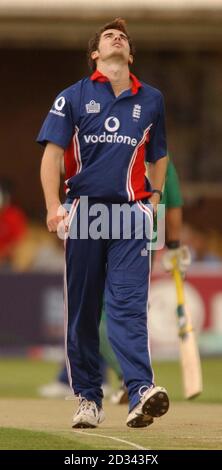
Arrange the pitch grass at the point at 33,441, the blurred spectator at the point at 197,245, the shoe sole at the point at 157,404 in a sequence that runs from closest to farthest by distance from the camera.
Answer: the pitch grass at the point at 33,441
the shoe sole at the point at 157,404
the blurred spectator at the point at 197,245

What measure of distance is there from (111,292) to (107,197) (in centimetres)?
53

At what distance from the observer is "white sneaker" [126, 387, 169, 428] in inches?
297

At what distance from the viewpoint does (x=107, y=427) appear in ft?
26.6

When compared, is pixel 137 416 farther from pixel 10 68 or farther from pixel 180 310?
pixel 10 68

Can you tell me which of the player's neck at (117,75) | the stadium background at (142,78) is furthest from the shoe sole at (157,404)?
the stadium background at (142,78)

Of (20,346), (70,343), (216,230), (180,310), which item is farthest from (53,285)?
(70,343)

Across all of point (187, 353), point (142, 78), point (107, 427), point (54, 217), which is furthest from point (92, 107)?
point (142, 78)

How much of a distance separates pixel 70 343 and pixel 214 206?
13.4 meters

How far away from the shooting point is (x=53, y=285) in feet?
55.0

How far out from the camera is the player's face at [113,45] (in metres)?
7.91

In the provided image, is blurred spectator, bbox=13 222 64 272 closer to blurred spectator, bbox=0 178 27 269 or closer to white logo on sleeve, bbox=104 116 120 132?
blurred spectator, bbox=0 178 27 269

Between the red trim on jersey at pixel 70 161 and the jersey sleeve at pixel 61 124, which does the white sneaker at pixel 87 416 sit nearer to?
the red trim on jersey at pixel 70 161

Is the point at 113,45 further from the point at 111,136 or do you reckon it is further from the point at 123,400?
the point at 123,400

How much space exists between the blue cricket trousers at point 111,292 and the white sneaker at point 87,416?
0.54ft
